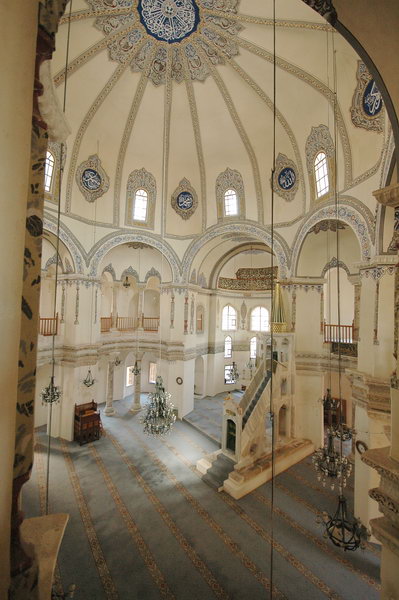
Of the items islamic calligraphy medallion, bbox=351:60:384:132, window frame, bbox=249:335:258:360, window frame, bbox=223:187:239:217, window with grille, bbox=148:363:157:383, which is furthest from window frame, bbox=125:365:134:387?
islamic calligraphy medallion, bbox=351:60:384:132

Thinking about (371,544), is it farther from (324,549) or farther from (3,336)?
(3,336)

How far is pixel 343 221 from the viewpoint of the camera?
8.55m

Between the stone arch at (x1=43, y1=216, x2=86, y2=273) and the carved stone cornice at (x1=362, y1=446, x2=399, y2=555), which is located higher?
the stone arch at (x1=43, y1=216, x2=86, y2=273)

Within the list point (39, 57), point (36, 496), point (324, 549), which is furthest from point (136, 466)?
point (39, 57)

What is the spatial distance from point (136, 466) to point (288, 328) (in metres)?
7.56

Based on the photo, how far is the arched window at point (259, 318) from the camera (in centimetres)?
1927

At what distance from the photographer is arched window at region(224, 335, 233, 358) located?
18531 mm

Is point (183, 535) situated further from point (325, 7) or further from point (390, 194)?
point (325, 7)

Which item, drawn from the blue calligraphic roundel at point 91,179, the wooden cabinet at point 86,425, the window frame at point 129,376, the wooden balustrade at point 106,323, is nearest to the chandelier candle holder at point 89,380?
the wooden cabinet at point 86,425

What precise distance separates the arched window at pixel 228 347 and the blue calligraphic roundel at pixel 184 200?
8.93m

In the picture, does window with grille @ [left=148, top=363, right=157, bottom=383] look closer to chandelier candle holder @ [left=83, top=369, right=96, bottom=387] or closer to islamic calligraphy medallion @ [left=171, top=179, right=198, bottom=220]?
chandelier candle holder @ [left=83, top=369, right=96, bottom=387]

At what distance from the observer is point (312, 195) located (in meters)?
10.2

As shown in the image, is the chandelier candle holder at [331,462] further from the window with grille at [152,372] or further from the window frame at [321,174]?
the window with grille at [152,372]

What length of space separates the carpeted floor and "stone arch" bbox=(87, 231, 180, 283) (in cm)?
766
